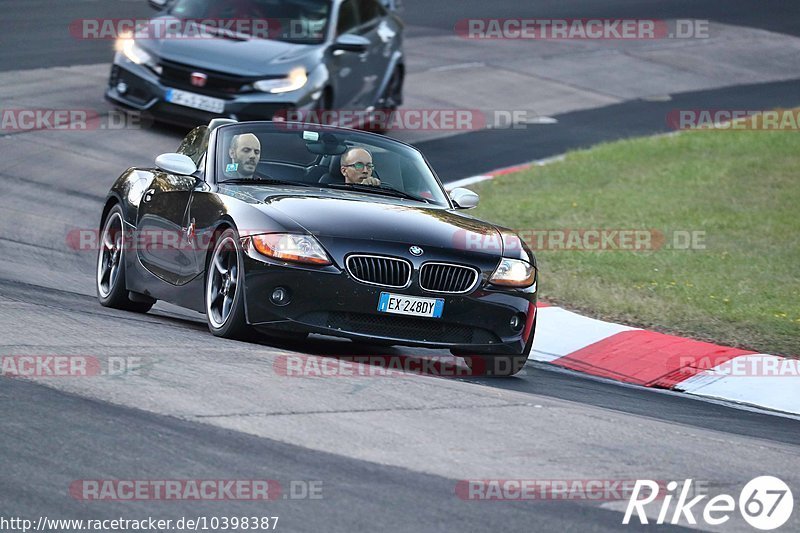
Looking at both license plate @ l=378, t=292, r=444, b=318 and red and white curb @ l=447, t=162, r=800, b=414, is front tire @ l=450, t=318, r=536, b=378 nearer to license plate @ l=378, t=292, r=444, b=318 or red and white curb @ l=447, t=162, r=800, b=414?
license plate @ l=378, t=292, r=444, b=318

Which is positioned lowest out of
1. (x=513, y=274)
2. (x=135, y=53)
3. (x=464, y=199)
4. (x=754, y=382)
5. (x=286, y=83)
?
(x=754, y=382)

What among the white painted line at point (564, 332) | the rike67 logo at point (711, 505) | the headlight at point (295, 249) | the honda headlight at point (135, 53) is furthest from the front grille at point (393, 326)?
the honda headlight at point (135, 53)

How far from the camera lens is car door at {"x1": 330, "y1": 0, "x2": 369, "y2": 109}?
58.6 ft

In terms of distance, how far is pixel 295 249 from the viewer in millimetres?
8234

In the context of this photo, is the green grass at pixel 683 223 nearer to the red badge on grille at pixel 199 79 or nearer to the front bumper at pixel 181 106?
the front bumper at pixel 181 106

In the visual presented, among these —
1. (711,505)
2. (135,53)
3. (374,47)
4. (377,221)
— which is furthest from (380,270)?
(374,47)

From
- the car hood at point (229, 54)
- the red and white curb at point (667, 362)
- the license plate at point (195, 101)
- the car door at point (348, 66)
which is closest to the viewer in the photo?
the red and white curb at point (667, 362)

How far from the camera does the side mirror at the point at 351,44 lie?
57.8 ft

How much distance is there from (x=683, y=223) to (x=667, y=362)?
17.4ft

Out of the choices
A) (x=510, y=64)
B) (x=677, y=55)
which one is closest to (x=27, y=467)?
(x=510, y=64)

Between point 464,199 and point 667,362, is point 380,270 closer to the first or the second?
point 464,199

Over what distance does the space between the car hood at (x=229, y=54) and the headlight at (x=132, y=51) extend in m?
0.07

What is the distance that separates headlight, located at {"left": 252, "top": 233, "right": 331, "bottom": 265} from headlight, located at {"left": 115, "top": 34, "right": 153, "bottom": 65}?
924cm

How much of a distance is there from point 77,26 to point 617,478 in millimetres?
19538
